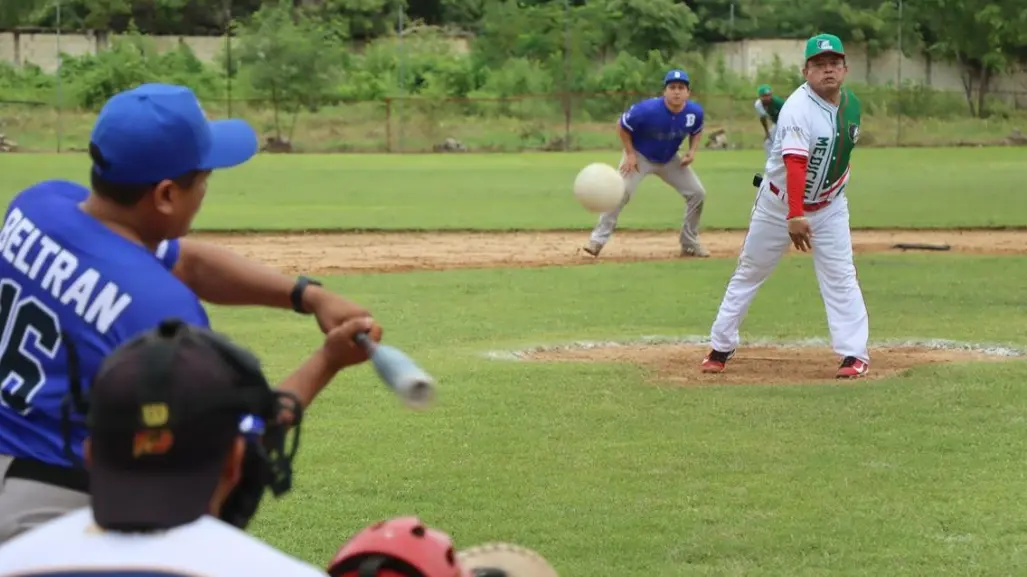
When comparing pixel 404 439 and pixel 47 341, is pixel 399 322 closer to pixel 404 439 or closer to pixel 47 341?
pixel 404 439

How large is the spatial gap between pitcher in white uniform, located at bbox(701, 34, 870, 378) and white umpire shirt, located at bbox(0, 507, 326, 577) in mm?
7613

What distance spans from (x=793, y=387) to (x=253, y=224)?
544 inches

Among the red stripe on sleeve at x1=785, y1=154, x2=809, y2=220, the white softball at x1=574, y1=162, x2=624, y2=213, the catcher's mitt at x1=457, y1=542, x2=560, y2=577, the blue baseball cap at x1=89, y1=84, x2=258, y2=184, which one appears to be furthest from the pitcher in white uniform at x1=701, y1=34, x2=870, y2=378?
the blue baseball cap at x1=89, y1=84, x2=258, y2=184

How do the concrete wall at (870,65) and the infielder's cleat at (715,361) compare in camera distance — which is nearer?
the infielder's cleat at (715,361)

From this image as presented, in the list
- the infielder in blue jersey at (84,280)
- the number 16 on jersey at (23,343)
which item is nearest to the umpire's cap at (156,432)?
the infielder in blue jersey at (84,280)

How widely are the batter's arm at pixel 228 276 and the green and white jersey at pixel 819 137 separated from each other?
6.40m

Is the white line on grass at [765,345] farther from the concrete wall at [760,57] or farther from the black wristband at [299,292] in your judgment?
the concrete wall at [760,57]

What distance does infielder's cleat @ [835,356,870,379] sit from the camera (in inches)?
393

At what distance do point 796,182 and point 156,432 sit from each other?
7.74 metres

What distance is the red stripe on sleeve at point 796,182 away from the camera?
9820mm

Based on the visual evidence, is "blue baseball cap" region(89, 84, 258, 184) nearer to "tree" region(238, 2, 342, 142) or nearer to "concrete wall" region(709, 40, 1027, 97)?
"tree" region(238, 2, 342, 142)

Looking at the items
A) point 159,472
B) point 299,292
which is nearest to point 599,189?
point 299,292

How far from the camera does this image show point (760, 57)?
6231 centimetres

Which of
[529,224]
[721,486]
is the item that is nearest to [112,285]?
[721,486]
